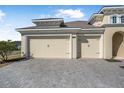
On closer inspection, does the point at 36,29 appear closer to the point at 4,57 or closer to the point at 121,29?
the point at 4,57

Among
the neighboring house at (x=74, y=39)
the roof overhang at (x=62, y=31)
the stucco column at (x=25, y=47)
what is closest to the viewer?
the roof overhang at (x=62, y=31)

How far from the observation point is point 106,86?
8227 mm

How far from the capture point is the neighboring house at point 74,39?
776 inches

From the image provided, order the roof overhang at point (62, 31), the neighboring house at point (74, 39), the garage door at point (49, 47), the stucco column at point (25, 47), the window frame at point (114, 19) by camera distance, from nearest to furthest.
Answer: the roof overhang at point (62, 31)
the neighboring house at point (74, 39)
the garage door at point (49, 47)
the stucco column at point (25, 47)
the window frame at point (114, 19)

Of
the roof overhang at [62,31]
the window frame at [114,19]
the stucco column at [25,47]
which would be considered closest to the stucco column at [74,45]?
the roof overhang at [62,31]

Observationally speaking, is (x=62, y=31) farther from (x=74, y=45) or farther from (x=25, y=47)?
(x=25, y=47)

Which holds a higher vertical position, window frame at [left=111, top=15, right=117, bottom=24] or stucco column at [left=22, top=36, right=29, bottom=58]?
window frame at [left=111, top=15, right=117, bottom=24]

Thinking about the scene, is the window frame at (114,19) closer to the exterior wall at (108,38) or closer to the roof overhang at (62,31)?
the exterior wall at (108,38)

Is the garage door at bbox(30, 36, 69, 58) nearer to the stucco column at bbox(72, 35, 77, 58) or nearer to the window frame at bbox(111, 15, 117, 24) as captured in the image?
the stucco column at bbox(72, 35, 77, 58)

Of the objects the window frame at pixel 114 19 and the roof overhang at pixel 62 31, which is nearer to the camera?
the roof overhang at pixel 62 31

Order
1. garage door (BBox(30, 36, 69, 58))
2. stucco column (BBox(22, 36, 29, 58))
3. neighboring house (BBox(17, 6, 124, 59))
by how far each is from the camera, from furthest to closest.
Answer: stucco column (BBox(22, 36, 29, 58)) → garage door (BBox(30, 36, 69, 58)) → neighboring house (BBox(17, 6, 124, 59))

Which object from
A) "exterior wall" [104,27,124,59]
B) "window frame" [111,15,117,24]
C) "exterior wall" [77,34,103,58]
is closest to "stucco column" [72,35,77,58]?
"exterior wall" [77,34,103,58]

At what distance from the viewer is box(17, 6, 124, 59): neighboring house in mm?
19703
